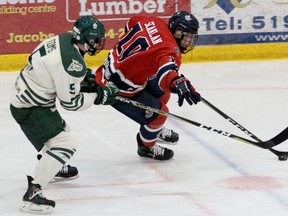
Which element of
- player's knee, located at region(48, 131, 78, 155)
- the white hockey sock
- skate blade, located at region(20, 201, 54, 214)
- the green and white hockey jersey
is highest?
the green and white hockey jersey

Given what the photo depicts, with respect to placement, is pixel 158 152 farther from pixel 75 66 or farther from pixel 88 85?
pixel 75 66

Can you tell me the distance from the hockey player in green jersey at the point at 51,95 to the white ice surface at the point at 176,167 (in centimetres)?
20

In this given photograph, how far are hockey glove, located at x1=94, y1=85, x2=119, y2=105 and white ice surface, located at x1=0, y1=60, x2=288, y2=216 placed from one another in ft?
1.49

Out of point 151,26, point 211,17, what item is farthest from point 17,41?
point 151,26

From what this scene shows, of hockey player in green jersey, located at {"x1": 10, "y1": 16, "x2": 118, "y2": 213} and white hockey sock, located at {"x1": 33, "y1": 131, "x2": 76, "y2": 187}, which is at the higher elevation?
hockey player in green jersey, located at {"x1": 10, "y1": 16, "x2": 118, "y2": 213}

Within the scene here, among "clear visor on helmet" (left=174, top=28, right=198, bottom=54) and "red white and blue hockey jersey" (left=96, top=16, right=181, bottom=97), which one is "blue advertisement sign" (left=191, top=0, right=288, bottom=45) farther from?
"clear visor on helmet" (left=174, top=28, right=198, bottom=54)

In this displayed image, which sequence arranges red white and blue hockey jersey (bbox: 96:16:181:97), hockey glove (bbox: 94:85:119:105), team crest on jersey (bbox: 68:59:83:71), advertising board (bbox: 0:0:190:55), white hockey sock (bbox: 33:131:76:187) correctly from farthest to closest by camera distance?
advertising board (bbox: 0:0:190:55) → red white and blue hockey jersey (bbox: 96:16:181:97) → hockey glove (bbox: 94:85:119:105) → white hockey sock (bbox: 33:131:76:187) → team crest on jersey (bbox: 68:59:83:71)

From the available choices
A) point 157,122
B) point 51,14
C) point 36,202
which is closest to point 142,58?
point 157,122

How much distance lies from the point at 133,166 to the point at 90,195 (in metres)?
0.60

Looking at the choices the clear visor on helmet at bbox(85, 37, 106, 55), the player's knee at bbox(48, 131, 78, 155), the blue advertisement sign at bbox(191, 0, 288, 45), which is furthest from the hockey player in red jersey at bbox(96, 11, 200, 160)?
the blue advertisement sign at bbox(191, 0, 288, 45)

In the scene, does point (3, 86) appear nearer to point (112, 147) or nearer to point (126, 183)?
point (112, 147)

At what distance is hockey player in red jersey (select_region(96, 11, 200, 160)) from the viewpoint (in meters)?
4.53

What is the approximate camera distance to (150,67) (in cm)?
476

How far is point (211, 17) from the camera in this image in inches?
299
